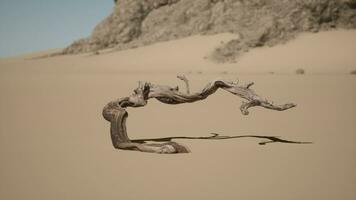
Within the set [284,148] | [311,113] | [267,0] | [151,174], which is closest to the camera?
[151,174]

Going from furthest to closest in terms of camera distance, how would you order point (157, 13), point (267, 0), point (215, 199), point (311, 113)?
point (157, 13) < point (267, 0) < point (311, 113) < point (215, 199)

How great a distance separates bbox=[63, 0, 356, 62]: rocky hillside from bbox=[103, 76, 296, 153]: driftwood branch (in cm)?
1886

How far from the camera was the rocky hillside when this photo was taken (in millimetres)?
26734

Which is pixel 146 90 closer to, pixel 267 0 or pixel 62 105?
pixel 62 105

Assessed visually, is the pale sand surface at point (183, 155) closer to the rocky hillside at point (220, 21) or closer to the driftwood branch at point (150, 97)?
the driftwood branch at point (150, 97)

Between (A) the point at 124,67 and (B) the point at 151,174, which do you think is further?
(A) the point at 124,67

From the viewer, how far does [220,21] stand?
32188mm

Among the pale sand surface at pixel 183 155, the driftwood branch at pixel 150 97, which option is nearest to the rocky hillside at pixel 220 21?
the pale sand surface at pixel 183 155

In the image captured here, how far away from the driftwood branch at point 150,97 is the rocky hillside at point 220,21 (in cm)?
1886

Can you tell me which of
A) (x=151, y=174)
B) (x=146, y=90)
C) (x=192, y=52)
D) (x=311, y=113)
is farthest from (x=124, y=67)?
(x=151, y=174)

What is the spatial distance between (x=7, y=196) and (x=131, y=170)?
131 centimetres

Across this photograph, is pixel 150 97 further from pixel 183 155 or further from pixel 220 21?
pixel 220 21

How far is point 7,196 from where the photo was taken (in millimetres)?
4234

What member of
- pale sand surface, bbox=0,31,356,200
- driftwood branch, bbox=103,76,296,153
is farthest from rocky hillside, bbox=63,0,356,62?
driftwood branch, bbox=103,76,296,153
